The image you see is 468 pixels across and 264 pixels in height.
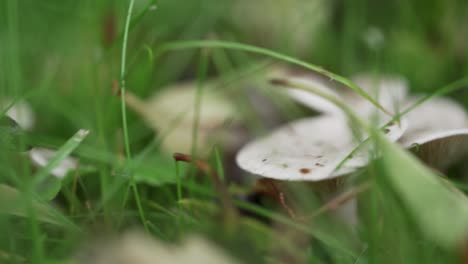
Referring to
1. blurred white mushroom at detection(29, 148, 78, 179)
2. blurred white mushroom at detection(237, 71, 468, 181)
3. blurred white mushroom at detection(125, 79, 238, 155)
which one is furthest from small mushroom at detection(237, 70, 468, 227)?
blurred white mushroom at detection(29, 148, 78, 179)

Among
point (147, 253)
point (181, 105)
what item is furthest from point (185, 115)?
point (147, 253)

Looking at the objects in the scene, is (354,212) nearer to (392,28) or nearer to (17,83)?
(17,83)

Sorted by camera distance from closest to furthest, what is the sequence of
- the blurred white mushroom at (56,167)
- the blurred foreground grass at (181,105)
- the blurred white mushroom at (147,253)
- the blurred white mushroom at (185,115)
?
the blurred white mushroom at (147,253) < the blurred foreground grass at (181,105) < the blurred white mushroom at (56,167) < the blurred white mushroom at (185,115)

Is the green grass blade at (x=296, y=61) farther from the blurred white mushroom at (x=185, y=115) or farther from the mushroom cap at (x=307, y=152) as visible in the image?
the blurred white mushroom at (x=185, y=115)

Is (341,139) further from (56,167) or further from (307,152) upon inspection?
(56,167)

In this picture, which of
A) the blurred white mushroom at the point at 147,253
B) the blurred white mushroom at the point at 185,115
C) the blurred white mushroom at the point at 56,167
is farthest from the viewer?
the blurred white mushroom at the point at 185,115

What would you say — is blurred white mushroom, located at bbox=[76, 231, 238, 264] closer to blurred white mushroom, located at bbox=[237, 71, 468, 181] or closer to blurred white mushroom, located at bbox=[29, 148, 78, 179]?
blurred white mushroom, located at bbox=[237, 71, 468, 181]

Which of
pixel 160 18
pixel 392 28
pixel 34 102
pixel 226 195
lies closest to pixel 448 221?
pixel 226 195

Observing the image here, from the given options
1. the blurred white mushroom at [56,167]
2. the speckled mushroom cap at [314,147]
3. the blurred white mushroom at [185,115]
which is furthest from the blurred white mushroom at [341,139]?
the blurred white mushroom at [56,167]
